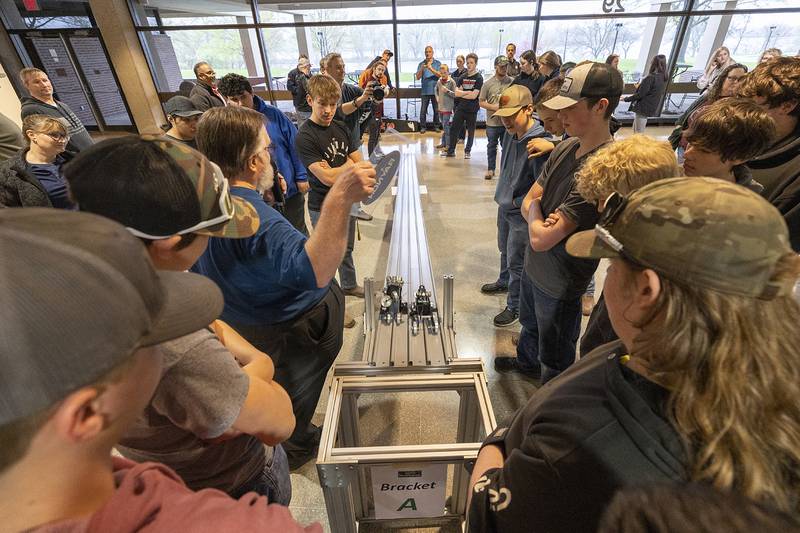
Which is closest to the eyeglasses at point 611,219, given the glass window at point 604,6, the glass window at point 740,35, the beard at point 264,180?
the beard at point 264,180

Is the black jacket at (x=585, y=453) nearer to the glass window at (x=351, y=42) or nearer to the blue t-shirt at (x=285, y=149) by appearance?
the blue t-shirt at (x=285, y=149)

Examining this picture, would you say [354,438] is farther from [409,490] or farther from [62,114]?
[62,114]

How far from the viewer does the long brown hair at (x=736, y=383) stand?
487mm

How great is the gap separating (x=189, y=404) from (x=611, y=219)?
3.11ft

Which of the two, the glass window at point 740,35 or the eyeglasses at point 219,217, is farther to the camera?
the glass window at point 740,35

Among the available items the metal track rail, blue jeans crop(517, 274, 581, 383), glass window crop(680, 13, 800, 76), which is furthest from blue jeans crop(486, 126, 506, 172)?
glass window crop(680, 13, 800, 76)

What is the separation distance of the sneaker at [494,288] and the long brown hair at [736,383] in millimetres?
2621

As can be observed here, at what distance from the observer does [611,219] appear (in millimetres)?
759

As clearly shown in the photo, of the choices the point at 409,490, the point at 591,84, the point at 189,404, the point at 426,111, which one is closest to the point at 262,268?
the point at 189,404

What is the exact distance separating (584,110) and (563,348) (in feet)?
A: 3.81

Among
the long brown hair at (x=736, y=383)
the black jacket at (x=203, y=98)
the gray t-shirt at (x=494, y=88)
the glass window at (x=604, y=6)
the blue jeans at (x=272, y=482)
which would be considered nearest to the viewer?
the long brown hair at (x=736, y=383)

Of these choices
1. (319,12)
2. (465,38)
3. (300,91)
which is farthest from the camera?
(465,38)

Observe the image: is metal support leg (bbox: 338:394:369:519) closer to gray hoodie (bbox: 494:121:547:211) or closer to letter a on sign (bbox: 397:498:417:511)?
letter a on sign (bbox: 397:498:417:511)

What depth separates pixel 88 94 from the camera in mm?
8328
